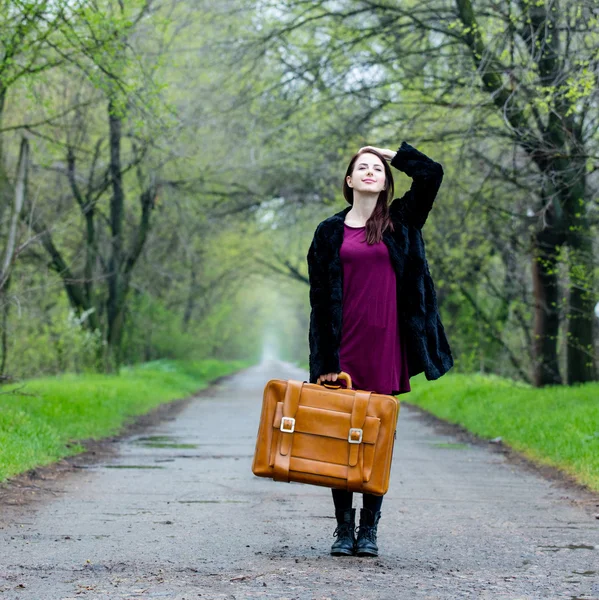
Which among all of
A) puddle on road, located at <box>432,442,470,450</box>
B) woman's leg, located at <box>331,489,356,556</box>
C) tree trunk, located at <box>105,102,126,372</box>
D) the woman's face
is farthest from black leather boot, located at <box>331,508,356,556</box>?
tree trunk, located at <box>105,102,126,372</box>

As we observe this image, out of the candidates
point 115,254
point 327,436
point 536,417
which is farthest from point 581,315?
point 115,254

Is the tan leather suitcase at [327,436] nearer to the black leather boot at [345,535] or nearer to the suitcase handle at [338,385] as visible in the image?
the suitcase handle at [338,385]

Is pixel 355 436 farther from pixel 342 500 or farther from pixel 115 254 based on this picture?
pixel 115 254

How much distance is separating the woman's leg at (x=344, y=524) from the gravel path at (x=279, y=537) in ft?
0.30

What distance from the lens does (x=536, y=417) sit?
12.0 metres

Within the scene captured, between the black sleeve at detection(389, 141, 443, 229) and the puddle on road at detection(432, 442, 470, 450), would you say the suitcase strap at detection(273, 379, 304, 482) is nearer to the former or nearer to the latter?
the black sleeve at detection(389, 141, 443, 229)

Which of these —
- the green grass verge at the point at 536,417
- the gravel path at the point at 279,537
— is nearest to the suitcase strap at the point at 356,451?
the gravel path at the point at 279,537

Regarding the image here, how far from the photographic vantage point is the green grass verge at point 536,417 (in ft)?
30.1

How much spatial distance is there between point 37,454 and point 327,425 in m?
4.74

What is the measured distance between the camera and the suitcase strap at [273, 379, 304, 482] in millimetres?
5000

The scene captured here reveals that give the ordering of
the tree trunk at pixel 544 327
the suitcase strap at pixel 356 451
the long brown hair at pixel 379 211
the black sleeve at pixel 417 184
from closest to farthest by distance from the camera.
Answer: the suitcase strap at pixel 356 451
the long brown hair at pixel 379 211
the black sleeve at pixel 417 184
the tree trunk at pixel 544 327

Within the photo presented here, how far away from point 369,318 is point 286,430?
2.39 feet

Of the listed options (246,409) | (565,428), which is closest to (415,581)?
(565,428)

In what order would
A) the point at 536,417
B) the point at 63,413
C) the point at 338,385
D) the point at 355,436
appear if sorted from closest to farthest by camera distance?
the point at 355,436 → the point at 338,385 → the point at 536,417 → the point at 63,413
